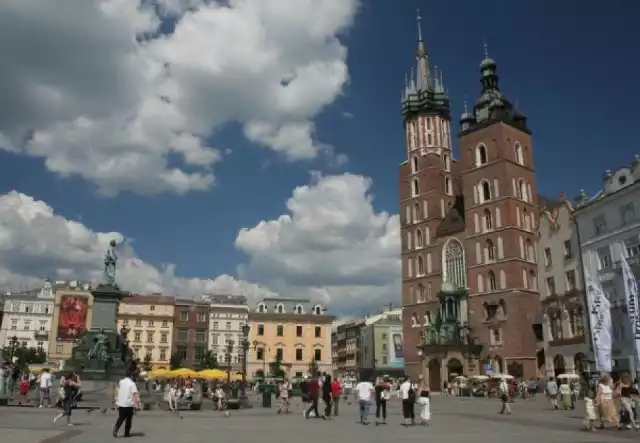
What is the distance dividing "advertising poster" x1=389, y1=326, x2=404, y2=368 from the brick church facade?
44.2 metres

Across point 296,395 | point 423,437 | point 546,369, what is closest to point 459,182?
point 546,369

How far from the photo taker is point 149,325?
4063 inches

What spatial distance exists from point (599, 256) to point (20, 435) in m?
44.5

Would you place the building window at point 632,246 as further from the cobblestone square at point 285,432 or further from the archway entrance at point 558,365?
the cobblestone square at point 285,432

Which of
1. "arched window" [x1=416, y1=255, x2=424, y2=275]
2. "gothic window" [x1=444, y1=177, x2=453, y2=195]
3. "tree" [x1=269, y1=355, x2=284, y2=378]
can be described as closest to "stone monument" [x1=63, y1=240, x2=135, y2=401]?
"arched window" [x1=416, y1=255, x2=424, y2=275]

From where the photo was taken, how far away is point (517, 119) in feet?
243

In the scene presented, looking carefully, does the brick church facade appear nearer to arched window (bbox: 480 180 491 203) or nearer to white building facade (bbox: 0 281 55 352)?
arched window (bbox: 480 180 491 203)

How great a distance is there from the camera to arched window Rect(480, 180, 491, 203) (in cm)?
6975

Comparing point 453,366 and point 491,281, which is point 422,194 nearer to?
point 491,281

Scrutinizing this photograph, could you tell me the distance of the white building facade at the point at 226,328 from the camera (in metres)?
104

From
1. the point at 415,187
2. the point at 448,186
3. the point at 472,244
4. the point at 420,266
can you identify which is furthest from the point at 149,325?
the point at 472,244

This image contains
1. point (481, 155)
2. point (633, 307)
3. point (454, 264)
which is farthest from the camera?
point (454, 264)

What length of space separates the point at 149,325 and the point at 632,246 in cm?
8138

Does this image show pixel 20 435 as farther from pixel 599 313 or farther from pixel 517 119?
pixel 517 119
